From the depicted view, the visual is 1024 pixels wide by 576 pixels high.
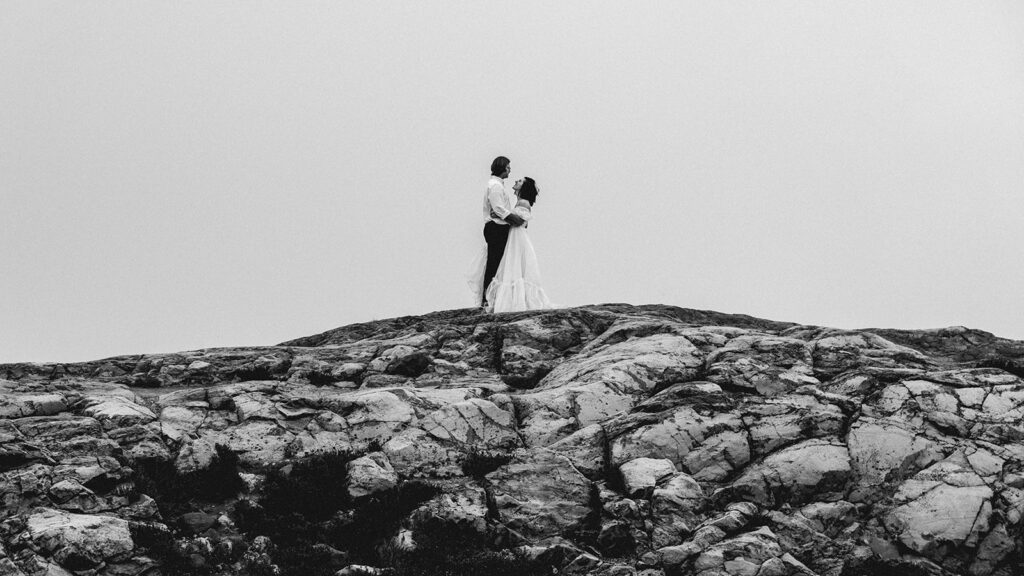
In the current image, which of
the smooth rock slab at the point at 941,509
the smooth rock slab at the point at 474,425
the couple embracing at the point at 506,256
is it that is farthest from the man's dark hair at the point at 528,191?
the smooth rock slab at the point at 941,509

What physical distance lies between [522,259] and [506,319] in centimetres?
282

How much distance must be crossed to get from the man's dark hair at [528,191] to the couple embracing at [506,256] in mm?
214

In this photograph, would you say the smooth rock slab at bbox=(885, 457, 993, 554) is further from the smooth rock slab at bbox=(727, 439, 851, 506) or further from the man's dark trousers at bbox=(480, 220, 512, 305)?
the man's dark trousers at bbox=(480, 220, 512, 305)

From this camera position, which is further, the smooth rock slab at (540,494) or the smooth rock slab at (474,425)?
the smooth rock slab at (474,425)

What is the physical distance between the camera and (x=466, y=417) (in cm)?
2064

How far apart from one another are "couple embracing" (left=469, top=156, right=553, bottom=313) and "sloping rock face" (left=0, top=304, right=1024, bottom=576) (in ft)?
12.5

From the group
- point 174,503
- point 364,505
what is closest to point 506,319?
point 364,505

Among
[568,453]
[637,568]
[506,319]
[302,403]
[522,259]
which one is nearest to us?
[637,568]

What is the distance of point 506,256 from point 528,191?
2.12 meters

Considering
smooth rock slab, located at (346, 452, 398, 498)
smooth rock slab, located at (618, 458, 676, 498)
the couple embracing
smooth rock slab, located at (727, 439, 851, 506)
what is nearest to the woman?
the couple embracing

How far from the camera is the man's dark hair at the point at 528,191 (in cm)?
2927

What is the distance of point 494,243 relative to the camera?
94.0 feet

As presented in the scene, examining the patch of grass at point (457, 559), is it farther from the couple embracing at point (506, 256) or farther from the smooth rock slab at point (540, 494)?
the couple embracing at point (506, 256)

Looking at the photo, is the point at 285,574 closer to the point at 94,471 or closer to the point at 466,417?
the point at 94,471
